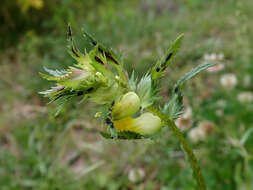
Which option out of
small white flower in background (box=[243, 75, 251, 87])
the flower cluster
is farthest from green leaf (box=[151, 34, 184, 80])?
small white flower in background (box=[243, 75, 251, 87])

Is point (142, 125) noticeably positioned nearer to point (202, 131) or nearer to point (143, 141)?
point (143, 141)

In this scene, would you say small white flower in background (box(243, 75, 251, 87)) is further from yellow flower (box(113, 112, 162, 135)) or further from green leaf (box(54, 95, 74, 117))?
green leaf (box(54, 95, 74, 117))

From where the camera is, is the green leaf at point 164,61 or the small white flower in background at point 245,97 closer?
the green leaf at point 164,61

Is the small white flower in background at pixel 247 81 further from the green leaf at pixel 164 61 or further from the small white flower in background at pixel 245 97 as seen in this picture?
the green leaf at pixel 164 61

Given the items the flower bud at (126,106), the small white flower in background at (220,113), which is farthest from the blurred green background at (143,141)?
the flower bud at (126,106)

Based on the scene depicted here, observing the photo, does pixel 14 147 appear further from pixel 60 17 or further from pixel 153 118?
pixel 60 17

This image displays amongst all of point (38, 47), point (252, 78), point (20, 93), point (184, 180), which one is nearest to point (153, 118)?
point (184, 180)
